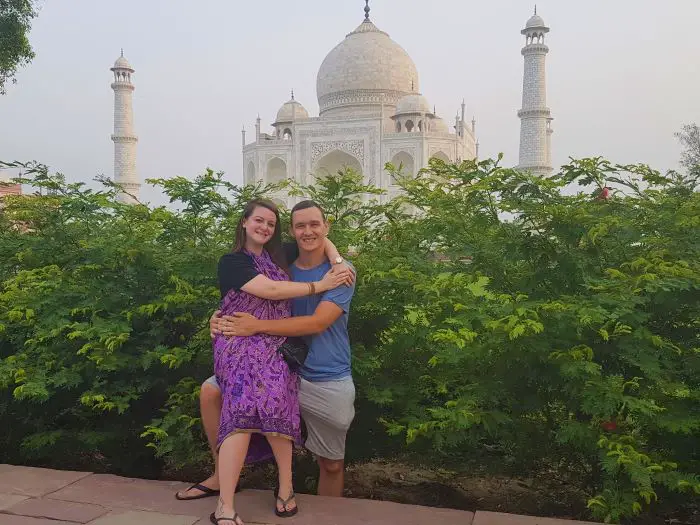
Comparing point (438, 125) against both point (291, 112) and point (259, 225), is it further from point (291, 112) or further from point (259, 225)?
point (259, 225)

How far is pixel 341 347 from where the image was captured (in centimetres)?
227

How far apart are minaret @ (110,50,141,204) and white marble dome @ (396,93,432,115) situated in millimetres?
12001

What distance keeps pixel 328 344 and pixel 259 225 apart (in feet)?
1.60

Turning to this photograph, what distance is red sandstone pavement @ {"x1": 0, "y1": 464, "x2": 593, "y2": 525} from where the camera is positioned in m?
2.04

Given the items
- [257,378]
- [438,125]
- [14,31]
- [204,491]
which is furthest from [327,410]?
[438,125]

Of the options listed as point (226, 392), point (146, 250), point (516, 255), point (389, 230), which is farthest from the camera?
point (389, 230)

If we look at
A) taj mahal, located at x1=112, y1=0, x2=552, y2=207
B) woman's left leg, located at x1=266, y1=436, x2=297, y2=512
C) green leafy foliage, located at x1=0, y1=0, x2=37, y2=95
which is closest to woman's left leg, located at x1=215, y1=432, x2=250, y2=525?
woman's left leg, located at x1=266, y1=436, x2=297, y2=512

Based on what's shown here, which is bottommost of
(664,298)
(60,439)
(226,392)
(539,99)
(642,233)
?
(60,439)

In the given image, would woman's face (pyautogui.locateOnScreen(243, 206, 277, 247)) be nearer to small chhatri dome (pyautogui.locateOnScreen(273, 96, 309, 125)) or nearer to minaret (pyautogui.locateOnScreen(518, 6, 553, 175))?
minaret (pyautogui.locateOnScreen(518, 6, 553, 175))

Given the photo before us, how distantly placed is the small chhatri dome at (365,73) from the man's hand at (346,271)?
1043 inches

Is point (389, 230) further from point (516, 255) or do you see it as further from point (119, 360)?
point (119, 360)

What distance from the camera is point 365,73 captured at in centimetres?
2816

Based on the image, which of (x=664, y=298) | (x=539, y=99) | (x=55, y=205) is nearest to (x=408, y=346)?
(x=664, y=298)

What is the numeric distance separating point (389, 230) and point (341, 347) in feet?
3.23
